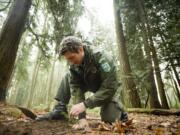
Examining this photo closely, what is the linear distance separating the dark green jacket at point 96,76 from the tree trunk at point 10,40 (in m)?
1.53

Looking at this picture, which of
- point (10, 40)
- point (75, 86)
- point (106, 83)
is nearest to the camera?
point (106, 83)

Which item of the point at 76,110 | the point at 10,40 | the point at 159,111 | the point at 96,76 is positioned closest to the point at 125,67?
the point at 159,111

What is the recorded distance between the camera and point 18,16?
4695 mm

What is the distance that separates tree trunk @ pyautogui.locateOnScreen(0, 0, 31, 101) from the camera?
14.1 feet

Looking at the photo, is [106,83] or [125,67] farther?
[125,67]

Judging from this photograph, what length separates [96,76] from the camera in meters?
3.31

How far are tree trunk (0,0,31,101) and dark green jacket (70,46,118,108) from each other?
153cm

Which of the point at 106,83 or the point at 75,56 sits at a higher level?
the point at 75,56

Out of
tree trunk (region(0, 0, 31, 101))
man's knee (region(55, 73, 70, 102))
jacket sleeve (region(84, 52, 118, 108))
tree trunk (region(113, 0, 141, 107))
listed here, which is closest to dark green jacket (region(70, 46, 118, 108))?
jacket sleeve (region(84, 52, 118, 108))

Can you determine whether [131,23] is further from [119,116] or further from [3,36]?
[119,116]

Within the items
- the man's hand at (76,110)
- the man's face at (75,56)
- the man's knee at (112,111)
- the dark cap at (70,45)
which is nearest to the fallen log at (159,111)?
the man's knee at (112,111)

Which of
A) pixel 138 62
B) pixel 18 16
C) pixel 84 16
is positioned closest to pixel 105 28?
pixel 138 62

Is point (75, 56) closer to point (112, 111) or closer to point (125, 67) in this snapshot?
point (112, 111)

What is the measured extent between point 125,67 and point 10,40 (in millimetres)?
4897
